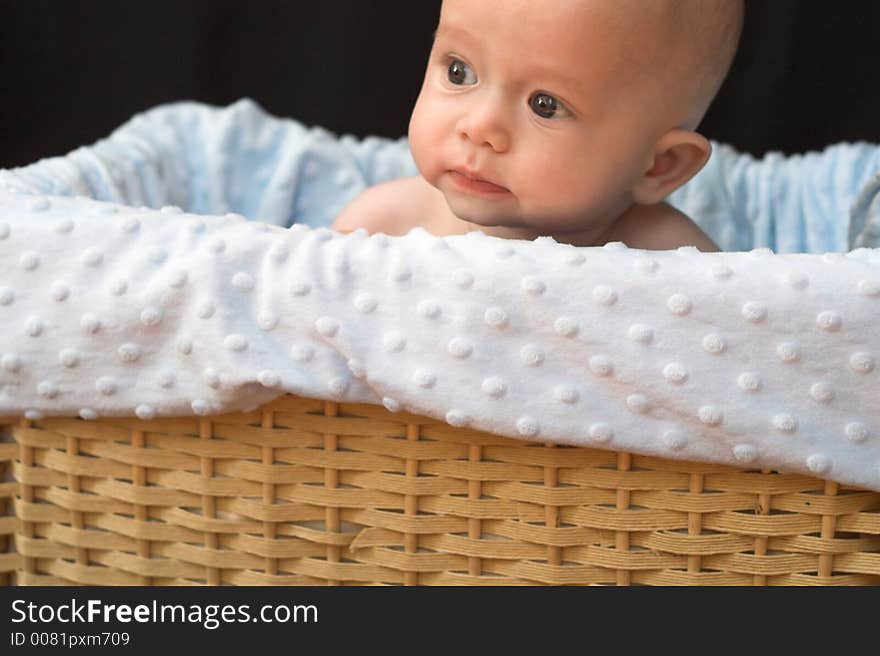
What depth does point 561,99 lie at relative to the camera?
761mm

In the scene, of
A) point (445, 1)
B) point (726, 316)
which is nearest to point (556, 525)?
point (726, 316)

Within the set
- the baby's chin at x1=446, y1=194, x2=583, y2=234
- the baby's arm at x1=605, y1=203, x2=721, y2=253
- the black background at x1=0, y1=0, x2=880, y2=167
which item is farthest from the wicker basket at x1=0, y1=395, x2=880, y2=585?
the black background at x1=0, y1=0, x2=880, y2=167

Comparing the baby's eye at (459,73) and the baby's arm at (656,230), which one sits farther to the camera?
the baby's arm at (656,230)

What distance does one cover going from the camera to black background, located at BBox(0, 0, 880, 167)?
1358mm

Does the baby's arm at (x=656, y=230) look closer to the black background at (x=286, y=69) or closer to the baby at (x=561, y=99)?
the baby at (x=561, y=99)

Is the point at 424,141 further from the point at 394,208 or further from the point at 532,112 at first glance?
the point at 394,208

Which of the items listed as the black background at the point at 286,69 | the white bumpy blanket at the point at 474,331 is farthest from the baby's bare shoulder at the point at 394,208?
the black background at the point at 286,69

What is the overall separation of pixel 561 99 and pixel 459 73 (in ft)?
0.24

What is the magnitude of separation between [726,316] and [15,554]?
1.59 feet

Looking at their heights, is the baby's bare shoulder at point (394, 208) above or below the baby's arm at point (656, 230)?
above

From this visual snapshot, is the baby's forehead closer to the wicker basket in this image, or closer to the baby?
the baby

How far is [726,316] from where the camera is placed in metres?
0.61

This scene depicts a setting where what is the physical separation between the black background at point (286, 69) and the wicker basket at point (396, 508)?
80 cm

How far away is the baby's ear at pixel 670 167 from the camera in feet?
2.75
